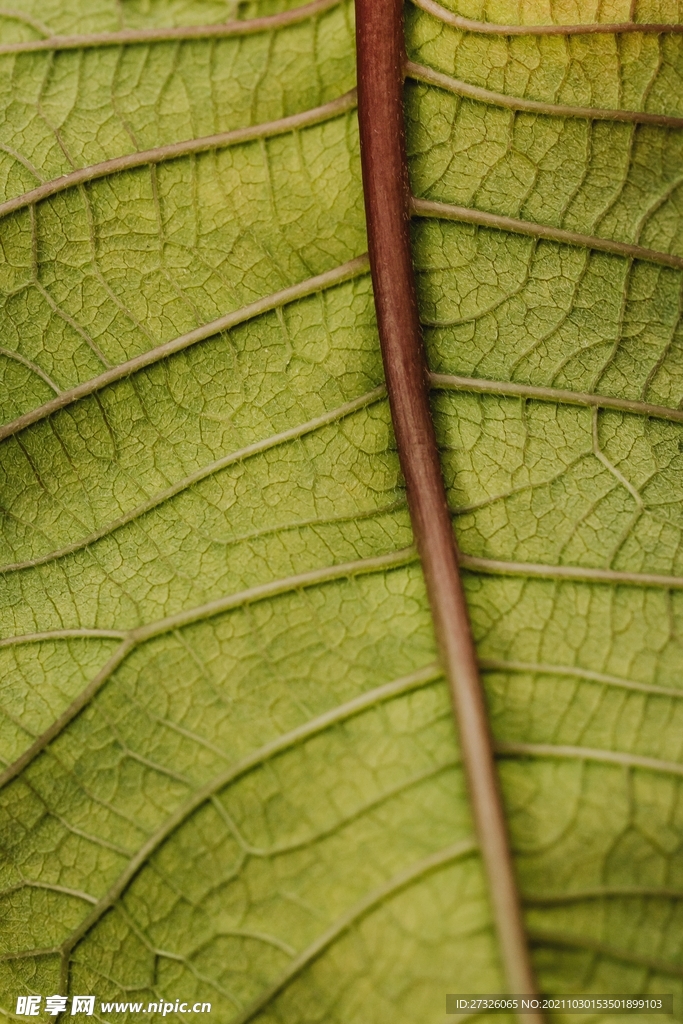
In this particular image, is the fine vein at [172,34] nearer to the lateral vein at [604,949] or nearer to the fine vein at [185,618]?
the fine vein at [185,618]

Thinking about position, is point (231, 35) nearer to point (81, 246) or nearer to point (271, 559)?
point (81, 246)

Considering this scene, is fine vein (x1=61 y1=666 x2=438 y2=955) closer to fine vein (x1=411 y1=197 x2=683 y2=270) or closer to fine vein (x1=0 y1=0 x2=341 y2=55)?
fine vein (x1=411 y1=197 x2=683 y2=270)

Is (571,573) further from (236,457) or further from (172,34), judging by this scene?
(172,34)

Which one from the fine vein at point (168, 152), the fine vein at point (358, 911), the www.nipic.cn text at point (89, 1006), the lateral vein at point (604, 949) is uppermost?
the fine vein at point (168, 152)

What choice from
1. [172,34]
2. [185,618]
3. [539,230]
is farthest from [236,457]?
[172,34]

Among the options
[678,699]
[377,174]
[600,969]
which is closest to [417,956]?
[600,969]

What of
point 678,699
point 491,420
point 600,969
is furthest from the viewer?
point 491,420

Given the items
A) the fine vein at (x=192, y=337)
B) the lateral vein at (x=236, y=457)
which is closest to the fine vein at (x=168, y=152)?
the fine vein at (x=192, y=337)
